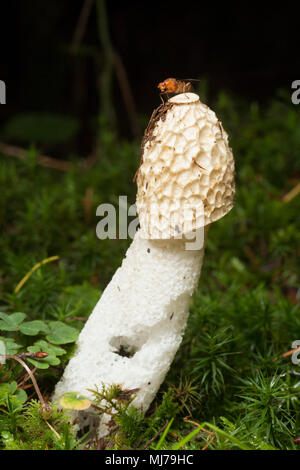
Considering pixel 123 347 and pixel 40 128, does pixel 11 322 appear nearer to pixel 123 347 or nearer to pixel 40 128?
pixel 123 347

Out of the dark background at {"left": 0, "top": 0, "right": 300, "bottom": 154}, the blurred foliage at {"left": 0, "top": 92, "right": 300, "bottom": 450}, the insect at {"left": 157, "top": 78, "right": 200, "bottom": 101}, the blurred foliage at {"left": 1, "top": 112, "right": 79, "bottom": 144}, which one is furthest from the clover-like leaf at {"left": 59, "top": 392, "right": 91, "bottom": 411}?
the dark background at {"left": 0, "top": 0, "right": 300, "bottom": 154}

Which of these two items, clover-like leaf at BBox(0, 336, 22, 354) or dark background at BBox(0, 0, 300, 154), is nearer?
clover-like leaf at BBox(0, 336, 22, 354)

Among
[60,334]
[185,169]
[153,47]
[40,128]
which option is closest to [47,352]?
[60,334]

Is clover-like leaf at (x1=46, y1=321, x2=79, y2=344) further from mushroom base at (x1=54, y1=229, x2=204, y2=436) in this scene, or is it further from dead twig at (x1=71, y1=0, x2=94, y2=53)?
dead twig at (x1=71, y1=0, x2=94, y2=53)

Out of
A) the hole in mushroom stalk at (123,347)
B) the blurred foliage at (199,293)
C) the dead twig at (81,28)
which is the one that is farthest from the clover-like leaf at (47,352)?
the dead twig at (81,28)

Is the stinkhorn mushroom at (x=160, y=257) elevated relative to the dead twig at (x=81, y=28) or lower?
lower

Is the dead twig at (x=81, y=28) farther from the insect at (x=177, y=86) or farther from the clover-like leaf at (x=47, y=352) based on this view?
the clover-like leaf at (x=47, y=352)
